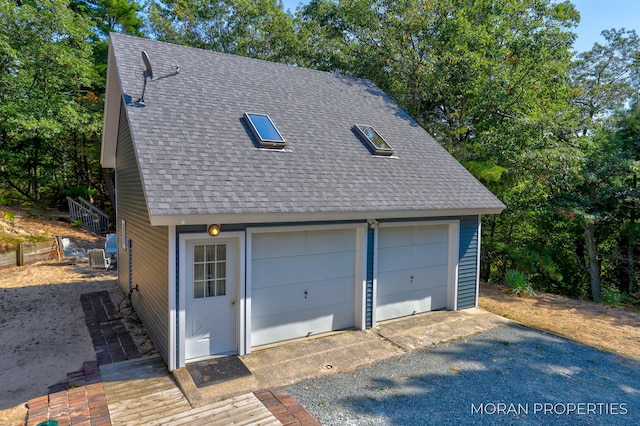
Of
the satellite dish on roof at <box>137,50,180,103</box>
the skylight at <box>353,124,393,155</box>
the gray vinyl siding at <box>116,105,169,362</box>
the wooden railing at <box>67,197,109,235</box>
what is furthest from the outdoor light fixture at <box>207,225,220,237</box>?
the wooden railing at <box>67,197,109,235</box>

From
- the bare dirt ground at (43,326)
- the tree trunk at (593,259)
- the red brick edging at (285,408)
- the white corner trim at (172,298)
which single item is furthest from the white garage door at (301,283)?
the tree trunk at (593,259)

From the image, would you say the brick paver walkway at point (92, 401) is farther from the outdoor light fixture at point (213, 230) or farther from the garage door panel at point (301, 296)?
the outdoor light fixture at point (213, 230)

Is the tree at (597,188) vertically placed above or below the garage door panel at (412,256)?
above

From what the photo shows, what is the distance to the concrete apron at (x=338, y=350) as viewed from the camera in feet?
17.1

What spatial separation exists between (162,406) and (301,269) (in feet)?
9.75

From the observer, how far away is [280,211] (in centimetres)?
587

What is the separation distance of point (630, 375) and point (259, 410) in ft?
18.2

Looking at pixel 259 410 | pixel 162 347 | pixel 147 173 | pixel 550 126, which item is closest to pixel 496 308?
pixel 550 126

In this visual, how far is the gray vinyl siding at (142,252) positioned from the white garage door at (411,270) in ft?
13.1

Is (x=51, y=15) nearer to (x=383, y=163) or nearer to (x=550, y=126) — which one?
(x=383, y=163)

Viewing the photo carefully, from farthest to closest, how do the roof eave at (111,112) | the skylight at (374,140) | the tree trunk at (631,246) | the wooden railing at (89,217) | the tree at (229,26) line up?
the tree at (229,26)
the wooden railing at (89,217)
the tree trunk at (631,246)
the skylight at (374,140)
the roof eave at (111,112)

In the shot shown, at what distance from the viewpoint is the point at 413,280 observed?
819cm

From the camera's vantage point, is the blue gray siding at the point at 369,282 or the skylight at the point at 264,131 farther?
the blue gray siding at the point at 369,282

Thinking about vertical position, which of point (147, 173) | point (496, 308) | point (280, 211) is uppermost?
point (147, 173)
